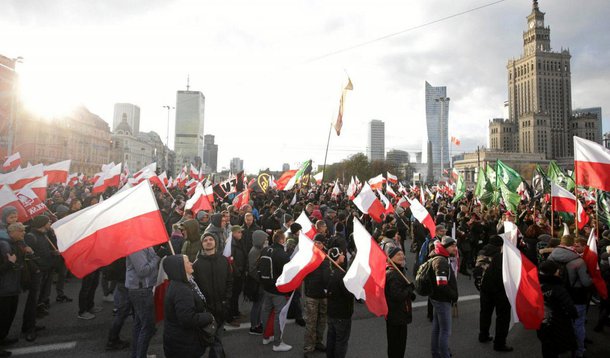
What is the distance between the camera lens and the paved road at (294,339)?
5.69 m

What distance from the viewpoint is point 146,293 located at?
17.2 ft

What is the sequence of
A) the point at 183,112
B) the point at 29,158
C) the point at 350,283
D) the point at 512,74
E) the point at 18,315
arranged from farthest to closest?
the point at 512,74 → the point at 183,112 → the point at 29,158 → the point at 18,315 → the point at 350,283

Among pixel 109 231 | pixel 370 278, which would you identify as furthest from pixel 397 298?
pixel 109 231

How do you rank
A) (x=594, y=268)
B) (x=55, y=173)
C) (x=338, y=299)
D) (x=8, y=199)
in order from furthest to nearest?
(x=55, y=173) → (x=8, y=199) → (x=594, y=268) → (x=338, y=299)

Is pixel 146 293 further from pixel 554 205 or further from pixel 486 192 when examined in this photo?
pixel 486 192

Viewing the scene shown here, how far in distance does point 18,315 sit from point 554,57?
162521mm

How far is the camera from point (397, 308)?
4.70 metres

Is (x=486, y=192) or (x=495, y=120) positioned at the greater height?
(x=495, y=120)

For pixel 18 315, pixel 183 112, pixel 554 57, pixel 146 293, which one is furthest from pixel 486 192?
pixel 554 57

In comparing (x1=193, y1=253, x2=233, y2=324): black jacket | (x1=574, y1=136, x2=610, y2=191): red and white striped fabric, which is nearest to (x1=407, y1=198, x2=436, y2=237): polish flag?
(x1=574, y1=136, x2=610, y2=191): red and white striped fabric

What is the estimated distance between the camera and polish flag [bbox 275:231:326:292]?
4934 mm

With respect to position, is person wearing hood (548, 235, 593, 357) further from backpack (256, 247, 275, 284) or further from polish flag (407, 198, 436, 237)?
backpack (256, 247, 275, 284)

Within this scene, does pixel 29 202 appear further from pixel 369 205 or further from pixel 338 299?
pixel 369 205

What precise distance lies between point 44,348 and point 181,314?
3637 mm
